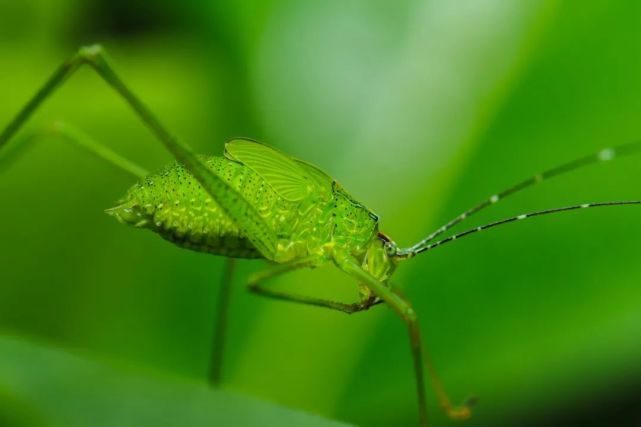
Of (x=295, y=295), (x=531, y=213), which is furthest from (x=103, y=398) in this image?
(x=531, y=213)

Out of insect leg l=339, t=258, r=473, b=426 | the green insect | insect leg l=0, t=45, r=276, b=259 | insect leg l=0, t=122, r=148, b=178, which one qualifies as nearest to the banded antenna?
the green insect

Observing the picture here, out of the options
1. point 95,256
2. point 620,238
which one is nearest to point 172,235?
point 95,256

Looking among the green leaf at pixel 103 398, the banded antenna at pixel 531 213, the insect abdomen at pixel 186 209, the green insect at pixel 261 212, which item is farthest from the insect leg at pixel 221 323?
the green leaf at pixel 103 398

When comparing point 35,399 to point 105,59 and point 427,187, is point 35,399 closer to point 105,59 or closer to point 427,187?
point 105,59

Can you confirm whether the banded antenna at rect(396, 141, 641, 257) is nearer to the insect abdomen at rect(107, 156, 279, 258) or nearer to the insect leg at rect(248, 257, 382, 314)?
the insect leg at rect(248, 257, 382, 314)

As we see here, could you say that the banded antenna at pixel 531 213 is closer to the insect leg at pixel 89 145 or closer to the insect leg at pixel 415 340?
the insect leg at pixel 415 340
